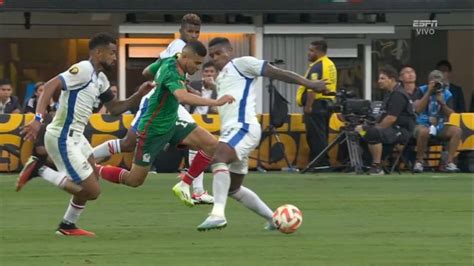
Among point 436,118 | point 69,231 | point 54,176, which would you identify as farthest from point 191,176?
point 436,118

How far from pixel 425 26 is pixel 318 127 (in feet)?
18.1

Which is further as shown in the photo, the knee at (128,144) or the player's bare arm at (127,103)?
the knee at (128,144)

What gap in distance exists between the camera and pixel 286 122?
2253cm

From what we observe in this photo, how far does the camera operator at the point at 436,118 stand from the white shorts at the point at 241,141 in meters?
9.31

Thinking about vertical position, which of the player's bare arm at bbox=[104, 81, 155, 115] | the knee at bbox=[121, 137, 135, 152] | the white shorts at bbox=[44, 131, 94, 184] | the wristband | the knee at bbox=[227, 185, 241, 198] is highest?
the player's bare arm at bbox=[104, 81, 155, 115]

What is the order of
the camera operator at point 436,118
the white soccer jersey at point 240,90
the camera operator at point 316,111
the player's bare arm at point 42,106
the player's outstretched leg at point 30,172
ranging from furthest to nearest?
1. the camera operator at point 436,118
2. the camera operator at point 316,111
3. the player's outstretched leg at point 30,172
4. the white soccer jersey at point 240,90
5. the player's bare arm at point 42,106

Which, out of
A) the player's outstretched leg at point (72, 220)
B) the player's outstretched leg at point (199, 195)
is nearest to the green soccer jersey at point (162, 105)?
the player's outstretched leg at point (72, 220)

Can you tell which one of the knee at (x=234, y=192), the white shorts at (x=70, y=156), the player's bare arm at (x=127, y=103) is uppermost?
the player's bare arm at (x=127, y=103)

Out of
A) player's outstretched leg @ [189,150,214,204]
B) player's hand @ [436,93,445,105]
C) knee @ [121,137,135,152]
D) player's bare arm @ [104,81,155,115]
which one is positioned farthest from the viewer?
player's hand @ [436,93,445,105]

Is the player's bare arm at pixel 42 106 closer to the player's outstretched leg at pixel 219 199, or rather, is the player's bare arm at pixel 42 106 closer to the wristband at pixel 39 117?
the wristband at pixel 39 117

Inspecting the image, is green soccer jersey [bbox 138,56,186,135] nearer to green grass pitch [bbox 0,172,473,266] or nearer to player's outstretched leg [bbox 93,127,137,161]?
green grass pitch [bbox 0,172,473,266]

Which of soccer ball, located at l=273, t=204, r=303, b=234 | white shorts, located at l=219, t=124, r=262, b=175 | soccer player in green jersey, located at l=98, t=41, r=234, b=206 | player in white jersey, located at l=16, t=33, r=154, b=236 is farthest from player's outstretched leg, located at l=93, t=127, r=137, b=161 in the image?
soccer ball, located at l=273, t=204, r=303, b=234

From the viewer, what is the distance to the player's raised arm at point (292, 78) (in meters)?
12.6

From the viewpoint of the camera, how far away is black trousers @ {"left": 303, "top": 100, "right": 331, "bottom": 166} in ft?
72.1
